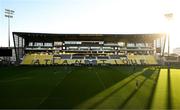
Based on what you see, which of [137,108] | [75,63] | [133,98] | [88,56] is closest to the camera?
[137,108]

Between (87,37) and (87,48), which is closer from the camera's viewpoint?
(87,37)

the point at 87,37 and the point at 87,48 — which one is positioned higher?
the point at 87,37

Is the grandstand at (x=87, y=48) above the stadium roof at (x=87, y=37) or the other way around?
the other way around

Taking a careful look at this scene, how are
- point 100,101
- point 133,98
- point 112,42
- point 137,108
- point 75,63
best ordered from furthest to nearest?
point 112,42 < point 75,63 < point 133,98 < point 100,101 < point 137,108

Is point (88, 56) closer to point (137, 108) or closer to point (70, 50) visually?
point (70, 50)

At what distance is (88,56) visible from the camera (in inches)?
3036

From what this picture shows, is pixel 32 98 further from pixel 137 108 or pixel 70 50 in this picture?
pixel 70 50

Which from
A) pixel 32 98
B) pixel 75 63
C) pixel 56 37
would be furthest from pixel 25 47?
pixel 32 98

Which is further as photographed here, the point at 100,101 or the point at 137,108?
the point at 100,101

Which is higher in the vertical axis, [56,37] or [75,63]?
[56,37]

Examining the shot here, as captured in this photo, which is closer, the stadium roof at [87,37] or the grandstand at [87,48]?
the grandstand at [87,48]

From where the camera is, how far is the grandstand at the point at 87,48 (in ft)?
239

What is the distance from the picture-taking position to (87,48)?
79.9 metres

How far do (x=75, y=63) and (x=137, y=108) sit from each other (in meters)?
56.6
